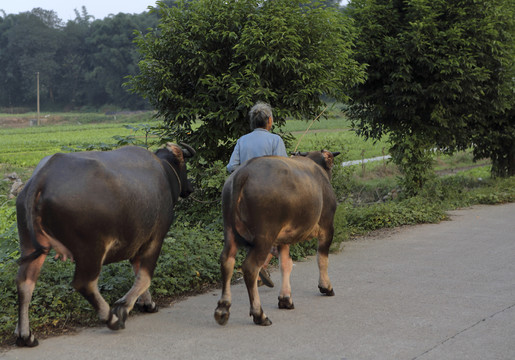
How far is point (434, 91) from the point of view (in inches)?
516

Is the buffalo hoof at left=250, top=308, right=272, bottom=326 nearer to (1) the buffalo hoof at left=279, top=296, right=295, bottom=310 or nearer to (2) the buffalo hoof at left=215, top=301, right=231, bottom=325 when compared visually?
(2) the buffalo hoof at left=215, top=301, right=231, bottom=325

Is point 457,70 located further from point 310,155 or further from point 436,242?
point 310,155

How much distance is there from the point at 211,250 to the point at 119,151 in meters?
2.31

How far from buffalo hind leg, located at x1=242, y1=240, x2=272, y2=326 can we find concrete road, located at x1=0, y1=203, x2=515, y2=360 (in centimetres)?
10

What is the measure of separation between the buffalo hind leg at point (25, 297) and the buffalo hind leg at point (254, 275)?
1.64 m

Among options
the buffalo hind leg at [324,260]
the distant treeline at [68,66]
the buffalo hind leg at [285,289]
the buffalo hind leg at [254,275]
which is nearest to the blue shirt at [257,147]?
the buffalo hind leg at [324,260]

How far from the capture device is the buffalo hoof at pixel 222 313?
519cm

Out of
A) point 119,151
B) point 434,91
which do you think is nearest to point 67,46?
point 434,91

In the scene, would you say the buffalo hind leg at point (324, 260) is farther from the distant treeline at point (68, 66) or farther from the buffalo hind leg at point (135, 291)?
the distant treeline at point (68, 66)

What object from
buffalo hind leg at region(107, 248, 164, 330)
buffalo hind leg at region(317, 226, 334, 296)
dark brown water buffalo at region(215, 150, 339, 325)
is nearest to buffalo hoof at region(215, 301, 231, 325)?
dark brown water buffalo at region(215, 150, 339, 325)

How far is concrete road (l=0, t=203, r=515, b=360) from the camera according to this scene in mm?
4625

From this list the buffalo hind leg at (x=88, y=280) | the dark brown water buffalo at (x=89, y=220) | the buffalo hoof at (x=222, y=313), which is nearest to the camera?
the dark brown water buffalo at (x=89, y=220)

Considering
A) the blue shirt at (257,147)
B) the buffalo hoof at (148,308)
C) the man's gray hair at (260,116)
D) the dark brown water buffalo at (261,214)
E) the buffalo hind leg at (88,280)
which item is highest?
the man's gray hair at (260,116)

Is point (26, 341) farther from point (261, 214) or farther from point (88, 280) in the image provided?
point (261, 214)
